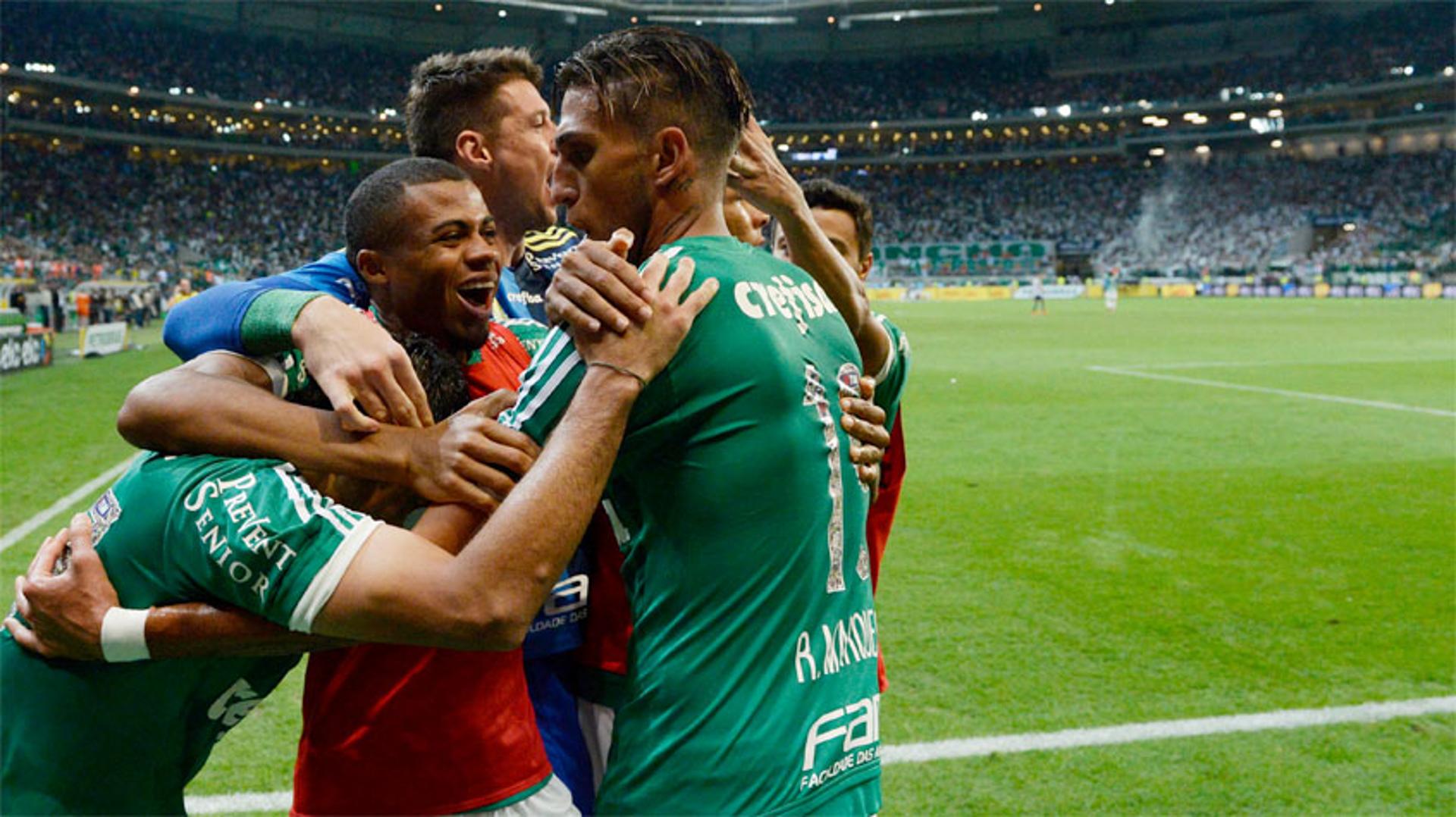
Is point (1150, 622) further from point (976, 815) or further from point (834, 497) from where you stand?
point (834, 497)

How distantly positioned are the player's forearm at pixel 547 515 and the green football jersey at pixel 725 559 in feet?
0.24

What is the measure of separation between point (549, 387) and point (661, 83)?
1.98ft

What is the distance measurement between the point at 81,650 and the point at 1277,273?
59.7 m

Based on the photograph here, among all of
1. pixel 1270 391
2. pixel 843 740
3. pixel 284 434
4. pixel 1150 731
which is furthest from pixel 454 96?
pixel 1270 391

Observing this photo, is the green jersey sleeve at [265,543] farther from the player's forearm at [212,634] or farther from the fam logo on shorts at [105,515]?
the fam logo on shorts at [105,515]

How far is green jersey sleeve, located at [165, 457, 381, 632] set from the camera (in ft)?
5.67

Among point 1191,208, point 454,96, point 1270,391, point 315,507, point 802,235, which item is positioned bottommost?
point 1270,391

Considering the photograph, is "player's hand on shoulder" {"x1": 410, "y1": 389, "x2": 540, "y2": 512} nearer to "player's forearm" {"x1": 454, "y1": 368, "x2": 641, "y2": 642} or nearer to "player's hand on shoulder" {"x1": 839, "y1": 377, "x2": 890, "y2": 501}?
"player's forearm" {"x1": 454, "y1": 368, "x2": 641, "y2": 642}

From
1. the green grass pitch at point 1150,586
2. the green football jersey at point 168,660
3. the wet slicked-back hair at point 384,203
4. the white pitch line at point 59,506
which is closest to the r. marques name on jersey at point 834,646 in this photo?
the green football jersey at point 168,660

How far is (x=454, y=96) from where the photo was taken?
3611 millimetres

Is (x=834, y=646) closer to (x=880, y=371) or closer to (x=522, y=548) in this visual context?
(x=522, y=548)

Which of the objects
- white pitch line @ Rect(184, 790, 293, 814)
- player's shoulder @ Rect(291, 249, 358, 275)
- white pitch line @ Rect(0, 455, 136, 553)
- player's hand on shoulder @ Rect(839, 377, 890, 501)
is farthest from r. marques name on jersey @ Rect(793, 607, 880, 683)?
white pitch line @ Rect(0, 455, 136, 553)

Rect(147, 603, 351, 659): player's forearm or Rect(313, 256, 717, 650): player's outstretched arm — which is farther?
Rect(147, 603, 351, 659): player's forearm

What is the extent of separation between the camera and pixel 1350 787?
13.2 feet
